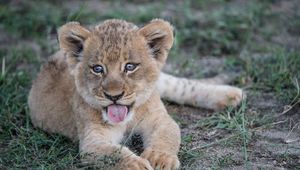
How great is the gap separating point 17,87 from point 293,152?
237 cm

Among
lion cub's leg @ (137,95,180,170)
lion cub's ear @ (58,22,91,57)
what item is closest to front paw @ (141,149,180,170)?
lion cub's leg @ (137,95,180,170)

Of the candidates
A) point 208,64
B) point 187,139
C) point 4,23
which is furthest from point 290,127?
point 4,23

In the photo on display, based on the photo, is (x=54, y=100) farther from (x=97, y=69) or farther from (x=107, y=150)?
(x=107, y=150)

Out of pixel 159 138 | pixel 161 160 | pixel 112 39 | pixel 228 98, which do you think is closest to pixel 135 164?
pixel 161 160

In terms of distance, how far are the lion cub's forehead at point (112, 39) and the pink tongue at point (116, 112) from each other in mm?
289

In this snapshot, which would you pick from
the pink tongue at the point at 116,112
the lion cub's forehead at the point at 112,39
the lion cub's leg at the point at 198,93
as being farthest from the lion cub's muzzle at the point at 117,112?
the lion cub's leg at the point at 198,93

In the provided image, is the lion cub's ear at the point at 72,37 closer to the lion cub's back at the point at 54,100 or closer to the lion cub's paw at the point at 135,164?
the lion cub's back at the point at 54,100

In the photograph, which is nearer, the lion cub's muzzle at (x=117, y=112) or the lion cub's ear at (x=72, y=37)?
the lion cub's muzzle at (x=117, y=112)

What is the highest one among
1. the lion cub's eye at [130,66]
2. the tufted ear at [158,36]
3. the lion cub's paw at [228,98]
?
the tufted ear at [158,36]

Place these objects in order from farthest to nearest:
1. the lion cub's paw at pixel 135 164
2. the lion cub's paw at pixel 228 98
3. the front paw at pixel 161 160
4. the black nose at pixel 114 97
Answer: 1. the lion cub's paw at pixel 228 98
2. the black nose at pixel 114 97
3. the front paw at pixel 161 160
4. the lion cub's paw at pixel 135 164

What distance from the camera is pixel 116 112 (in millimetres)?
3932

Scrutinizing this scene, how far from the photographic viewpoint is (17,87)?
17.5 feet

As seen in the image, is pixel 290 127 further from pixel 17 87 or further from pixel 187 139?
pixel 17 87

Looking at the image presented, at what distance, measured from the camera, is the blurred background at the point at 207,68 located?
4.09 metres
